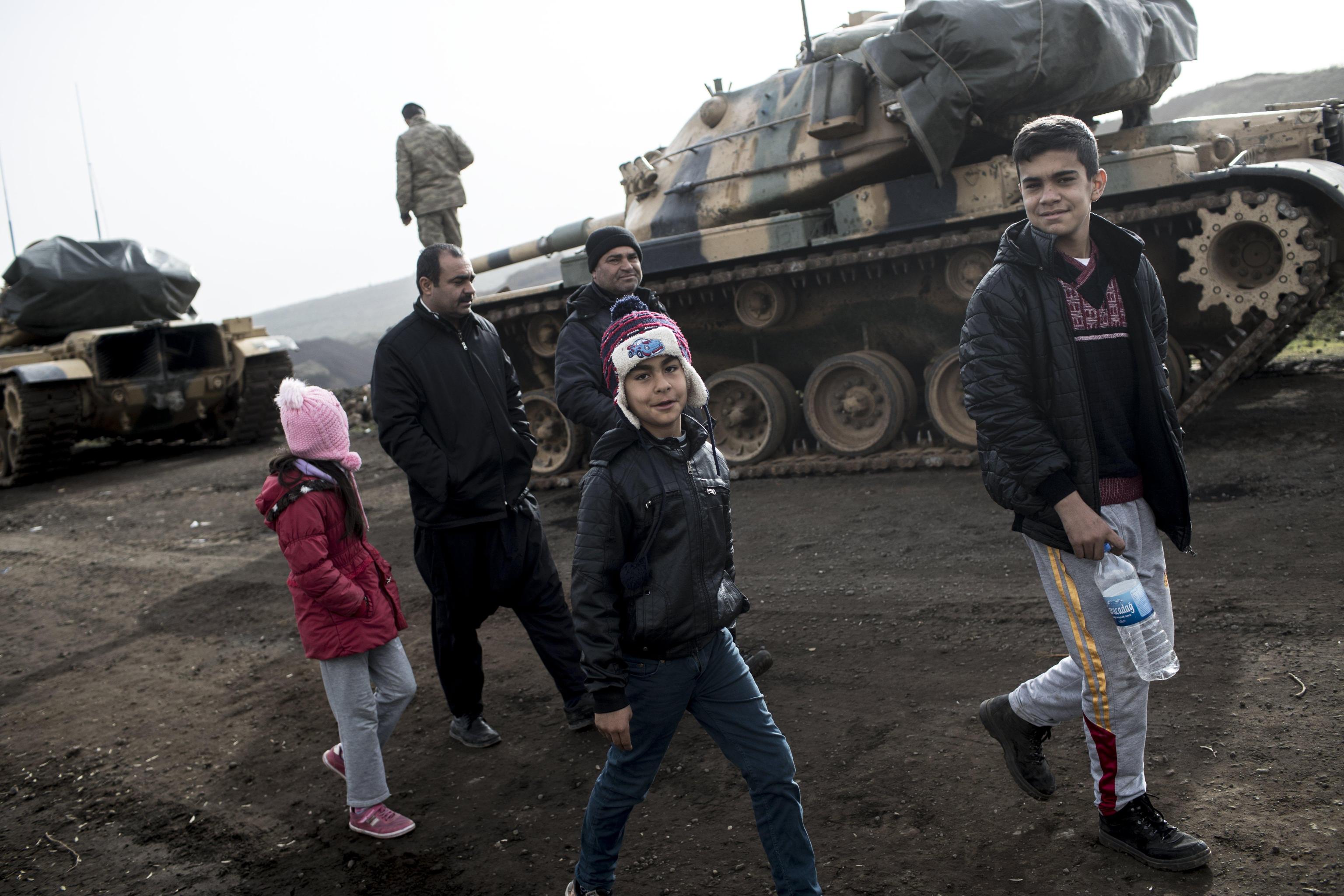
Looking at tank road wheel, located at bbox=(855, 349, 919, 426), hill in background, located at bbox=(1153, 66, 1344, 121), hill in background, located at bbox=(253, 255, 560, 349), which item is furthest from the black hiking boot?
hill in background, located at bbox=(253, 255, 560, 349)

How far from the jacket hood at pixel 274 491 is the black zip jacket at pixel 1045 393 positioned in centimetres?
212

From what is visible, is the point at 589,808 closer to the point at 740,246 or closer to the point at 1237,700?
the point at 1237,700

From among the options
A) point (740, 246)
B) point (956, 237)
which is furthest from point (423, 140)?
point (956, 237)

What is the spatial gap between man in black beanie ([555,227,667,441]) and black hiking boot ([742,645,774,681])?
3.71 ft

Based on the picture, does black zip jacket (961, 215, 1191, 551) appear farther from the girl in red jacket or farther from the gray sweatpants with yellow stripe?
the girl in red jacket

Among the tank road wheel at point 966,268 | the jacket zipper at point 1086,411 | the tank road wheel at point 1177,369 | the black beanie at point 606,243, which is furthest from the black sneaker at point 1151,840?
the tank road wheel at point 966,268

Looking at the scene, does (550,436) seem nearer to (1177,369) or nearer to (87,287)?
(1177,369)

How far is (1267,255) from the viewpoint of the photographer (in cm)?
731

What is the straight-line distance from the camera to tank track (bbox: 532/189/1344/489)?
24.0 ft

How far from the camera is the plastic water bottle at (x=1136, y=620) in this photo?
2.66 m

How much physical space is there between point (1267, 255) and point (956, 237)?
2.01m

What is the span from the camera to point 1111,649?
9.12ft

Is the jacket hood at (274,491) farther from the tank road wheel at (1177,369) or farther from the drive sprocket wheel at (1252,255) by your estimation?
the tank road wheel at (1177,369)

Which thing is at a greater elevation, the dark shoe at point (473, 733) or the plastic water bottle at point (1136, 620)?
the plastic water bottle at point (1136, 620)
